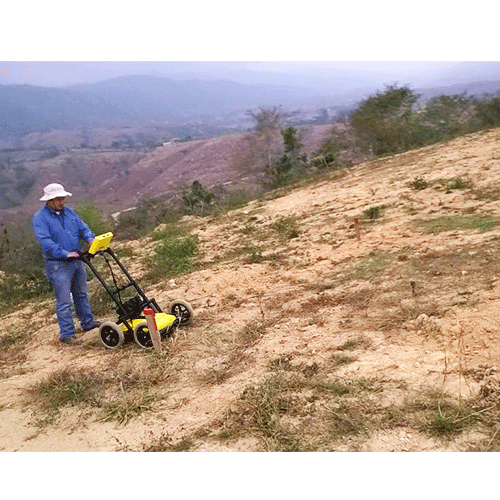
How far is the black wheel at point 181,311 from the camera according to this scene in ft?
15.6

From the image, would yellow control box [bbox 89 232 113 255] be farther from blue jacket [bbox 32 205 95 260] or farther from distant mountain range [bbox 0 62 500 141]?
distant mountain range [bbox 0 62 500 141]

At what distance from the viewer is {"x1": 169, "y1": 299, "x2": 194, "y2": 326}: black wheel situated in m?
4.74

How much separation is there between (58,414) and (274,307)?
7.21 ft

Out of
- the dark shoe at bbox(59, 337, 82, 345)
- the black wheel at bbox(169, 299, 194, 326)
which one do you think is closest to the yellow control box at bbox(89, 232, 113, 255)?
the black wheel at bbox(169, 299, 194, 326)

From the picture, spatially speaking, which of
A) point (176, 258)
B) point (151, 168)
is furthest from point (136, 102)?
point (176, 258)

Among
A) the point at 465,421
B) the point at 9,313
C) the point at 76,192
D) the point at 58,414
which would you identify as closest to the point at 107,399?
the point at 58,414

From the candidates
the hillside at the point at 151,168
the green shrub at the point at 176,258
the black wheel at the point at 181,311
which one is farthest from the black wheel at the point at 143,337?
the hillside at the point at 151,168

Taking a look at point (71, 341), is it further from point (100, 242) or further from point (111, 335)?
point (100, 242)

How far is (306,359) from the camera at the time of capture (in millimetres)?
3592

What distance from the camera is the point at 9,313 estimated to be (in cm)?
746

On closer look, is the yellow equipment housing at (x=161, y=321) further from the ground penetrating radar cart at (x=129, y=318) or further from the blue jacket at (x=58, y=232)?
the blue jacket at (x=58, y=232)

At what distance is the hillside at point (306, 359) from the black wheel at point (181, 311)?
118mm

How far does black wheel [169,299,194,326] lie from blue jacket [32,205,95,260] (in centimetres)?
107

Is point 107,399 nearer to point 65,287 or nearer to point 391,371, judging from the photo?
point 65,287
